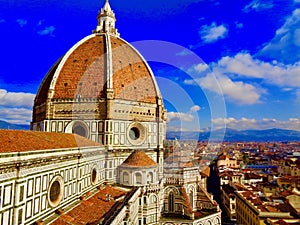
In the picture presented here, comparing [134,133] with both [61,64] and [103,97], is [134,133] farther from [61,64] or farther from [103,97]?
[61,64]

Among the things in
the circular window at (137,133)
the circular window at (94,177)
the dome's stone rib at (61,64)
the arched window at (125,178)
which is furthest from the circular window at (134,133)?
the dome's stone rib at (61,64)

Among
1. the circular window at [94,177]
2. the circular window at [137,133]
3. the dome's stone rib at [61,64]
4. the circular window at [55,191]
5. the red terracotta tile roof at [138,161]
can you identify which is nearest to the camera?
the circular window at [55,191]

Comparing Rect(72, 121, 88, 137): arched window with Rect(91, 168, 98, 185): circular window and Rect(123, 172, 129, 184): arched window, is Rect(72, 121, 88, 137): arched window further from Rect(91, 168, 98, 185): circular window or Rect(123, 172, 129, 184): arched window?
Rect(91, 168, 98, 185): circular window

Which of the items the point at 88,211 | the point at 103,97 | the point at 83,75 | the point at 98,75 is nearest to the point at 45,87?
the point at 83,75

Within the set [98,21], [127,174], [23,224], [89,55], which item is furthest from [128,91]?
[23,224]

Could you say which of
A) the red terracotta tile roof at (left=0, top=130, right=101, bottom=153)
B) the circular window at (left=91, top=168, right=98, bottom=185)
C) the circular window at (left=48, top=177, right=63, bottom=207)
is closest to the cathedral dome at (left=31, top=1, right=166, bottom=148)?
the circular window at (left=91, top=168, right=98, bottom=185)

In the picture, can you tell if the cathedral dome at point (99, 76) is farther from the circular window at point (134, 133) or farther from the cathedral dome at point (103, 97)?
the circular window at point (134, 133)

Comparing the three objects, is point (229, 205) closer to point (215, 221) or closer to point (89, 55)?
point (215, 221)
